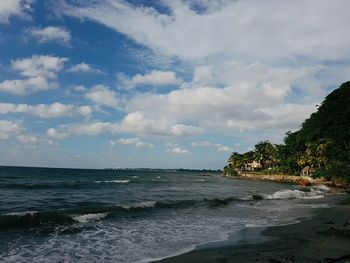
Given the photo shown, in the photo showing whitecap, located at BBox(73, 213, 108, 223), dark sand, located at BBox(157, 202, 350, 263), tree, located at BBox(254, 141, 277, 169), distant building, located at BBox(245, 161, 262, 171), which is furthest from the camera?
distant building, located at BBox(245, 161, 262, 171)

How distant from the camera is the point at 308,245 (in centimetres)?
1422

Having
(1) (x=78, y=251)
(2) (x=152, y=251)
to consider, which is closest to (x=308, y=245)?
(2) (x=152, y=251)

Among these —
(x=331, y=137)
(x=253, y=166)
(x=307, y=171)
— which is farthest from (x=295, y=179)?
(x=253, y=166)

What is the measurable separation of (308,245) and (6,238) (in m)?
12.9

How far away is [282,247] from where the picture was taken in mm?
13977

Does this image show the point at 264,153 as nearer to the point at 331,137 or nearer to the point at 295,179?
the point at 295,179

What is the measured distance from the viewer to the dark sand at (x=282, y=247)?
1207 cm

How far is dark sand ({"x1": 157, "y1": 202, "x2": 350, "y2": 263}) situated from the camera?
39.6 feet

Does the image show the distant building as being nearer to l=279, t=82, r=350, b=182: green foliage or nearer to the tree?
the tree

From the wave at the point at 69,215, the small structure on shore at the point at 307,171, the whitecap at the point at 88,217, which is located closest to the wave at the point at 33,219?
the wave at the point at 69,215

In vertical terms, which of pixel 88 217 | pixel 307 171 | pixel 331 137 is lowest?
pixel 88 217

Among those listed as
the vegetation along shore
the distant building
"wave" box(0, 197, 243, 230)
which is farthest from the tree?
"wave" box(0, 197, 243, 230)

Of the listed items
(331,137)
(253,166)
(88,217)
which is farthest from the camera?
(253,166)

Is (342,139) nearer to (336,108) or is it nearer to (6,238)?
(336,108)
